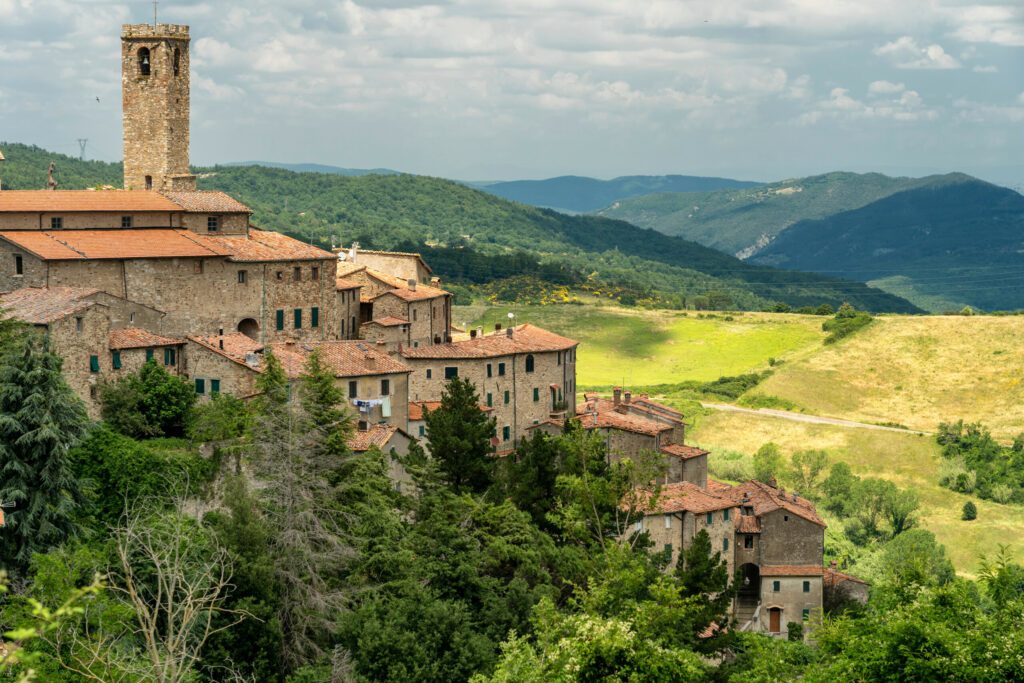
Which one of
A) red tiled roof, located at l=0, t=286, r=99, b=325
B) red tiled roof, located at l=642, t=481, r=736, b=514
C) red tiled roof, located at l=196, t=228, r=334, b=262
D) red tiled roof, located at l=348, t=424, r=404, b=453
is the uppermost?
red tiled roof, located at l=196, t=228, r=334, b=262

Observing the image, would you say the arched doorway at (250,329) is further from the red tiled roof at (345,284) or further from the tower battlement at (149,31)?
the tower battlement at (149,31)

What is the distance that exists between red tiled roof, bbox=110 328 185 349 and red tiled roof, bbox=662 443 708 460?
22.9 meters

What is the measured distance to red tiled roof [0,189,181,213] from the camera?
53844 mm

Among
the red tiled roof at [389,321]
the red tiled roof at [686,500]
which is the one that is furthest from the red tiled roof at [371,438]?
the red tiled roof at [686,500]

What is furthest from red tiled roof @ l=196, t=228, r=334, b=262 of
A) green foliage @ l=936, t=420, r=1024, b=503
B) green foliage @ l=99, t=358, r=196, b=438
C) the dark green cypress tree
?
green foliage @ l=936, t=420, r=1024, b=503

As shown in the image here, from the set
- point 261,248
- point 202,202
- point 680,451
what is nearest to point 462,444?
point 261,248

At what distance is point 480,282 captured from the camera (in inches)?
6289

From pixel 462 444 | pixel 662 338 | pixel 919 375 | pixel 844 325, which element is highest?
pixel 462 444

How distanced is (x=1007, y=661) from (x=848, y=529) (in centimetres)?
5475

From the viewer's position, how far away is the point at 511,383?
60375mm

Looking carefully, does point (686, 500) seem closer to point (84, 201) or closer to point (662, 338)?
point (84, 201)

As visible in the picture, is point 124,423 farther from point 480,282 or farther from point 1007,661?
point 480,282

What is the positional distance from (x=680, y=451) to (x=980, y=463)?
49623 mm

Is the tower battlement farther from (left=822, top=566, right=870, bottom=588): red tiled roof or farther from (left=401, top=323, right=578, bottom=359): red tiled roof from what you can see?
(left=822, top=566, right=870, bottom=588): red tiled roof
